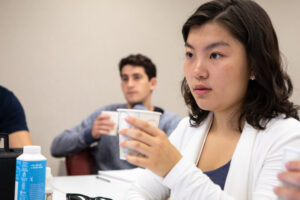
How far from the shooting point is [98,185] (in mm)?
1806

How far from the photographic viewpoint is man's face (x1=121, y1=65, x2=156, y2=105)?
10.00 feet

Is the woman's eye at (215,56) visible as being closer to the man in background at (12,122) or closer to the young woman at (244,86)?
the young woman at (244,86)

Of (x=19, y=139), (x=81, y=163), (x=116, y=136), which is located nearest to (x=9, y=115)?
(x=19, y=139)

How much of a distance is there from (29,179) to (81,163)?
185 centimetres

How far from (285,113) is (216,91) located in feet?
0.85

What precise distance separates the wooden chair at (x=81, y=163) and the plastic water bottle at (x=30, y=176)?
1750mm

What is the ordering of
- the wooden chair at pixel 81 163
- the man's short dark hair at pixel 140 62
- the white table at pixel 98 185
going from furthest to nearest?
the man's short dark hair at pixel 140 62, the wooden chair at pixel 81 163, the white table at pixel 98 185

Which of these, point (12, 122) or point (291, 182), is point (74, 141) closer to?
point (12, 122)

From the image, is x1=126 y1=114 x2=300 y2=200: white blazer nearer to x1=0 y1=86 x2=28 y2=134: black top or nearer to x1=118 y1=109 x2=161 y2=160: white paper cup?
x1=118 y1=109 x2=161 y2=160: white paper cup

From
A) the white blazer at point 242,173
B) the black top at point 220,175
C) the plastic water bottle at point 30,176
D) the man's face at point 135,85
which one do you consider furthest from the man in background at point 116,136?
the plastic water bottle at point 30,176

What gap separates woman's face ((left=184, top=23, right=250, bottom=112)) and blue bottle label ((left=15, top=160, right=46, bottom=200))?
0.55 meters

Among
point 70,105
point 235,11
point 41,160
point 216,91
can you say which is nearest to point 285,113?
point 216,91

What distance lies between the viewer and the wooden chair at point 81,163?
8.73 ft

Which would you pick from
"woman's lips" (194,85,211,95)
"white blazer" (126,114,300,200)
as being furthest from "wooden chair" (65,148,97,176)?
"woman's lips" (194,85,211,95)
